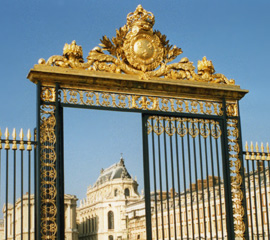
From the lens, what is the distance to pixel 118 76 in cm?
980

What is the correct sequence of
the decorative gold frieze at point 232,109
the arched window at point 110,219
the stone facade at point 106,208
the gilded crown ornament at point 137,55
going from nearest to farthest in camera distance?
the gilded crown ornament at point 137,55 → the decorative gold frieze at point 232,109 → the stone facade at point 106,208 → the arched window at point 110,219

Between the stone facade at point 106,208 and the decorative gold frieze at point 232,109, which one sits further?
the stone facade at point 106,208

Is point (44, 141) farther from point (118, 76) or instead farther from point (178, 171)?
point (178, 171)

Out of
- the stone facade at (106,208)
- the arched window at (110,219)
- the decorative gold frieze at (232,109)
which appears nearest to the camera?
the decorative gold frieze at (232,109)

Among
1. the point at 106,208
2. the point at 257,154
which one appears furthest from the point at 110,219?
the point at 257,154

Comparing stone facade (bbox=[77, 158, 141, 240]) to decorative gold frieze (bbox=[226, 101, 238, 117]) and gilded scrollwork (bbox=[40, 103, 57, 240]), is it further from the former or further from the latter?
gilded scrollwork (bbox=[40, 103, 57, 240])

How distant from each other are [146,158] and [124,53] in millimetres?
2149

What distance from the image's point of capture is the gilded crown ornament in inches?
380

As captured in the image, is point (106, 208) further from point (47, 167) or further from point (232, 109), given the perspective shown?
point (47, 167)

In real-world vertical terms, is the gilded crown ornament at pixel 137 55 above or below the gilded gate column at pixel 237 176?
above

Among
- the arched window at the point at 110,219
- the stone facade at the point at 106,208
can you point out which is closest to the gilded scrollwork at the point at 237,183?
the stone facade at the point at 106,208

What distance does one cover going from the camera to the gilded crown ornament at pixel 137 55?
966 centimetres

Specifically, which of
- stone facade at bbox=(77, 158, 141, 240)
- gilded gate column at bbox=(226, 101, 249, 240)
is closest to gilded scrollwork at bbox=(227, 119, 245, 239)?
gilded gate column at bbox=(226, 101, 249, 240)

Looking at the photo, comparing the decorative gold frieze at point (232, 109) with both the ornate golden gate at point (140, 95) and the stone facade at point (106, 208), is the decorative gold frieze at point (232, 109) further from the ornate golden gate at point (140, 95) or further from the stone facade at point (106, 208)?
the stone facade at point (106, 208)
